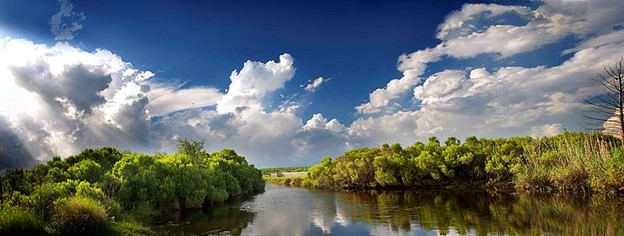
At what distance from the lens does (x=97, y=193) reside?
36.7 metres

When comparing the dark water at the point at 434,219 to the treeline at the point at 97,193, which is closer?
the treeline at the point at 97,193

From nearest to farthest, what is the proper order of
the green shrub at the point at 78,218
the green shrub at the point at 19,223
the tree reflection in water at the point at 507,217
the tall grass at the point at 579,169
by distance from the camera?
the green shrub at the point at 19,223, the green shrub at the point at 78,218, the tree reflection in water at the point at 507,217, the tall grass at the point at 579,169

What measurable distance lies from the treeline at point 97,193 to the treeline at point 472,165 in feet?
91.2

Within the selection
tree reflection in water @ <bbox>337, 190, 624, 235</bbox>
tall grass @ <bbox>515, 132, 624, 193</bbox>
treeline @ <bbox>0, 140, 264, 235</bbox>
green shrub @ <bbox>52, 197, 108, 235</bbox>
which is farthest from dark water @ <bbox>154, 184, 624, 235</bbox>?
green shrub @ <bbox>52, 197, 108, 235</bbox>

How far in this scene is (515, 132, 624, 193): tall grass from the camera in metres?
40.2

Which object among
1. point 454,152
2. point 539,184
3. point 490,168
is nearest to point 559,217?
point 539,184

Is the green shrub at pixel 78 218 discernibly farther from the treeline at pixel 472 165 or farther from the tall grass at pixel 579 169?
the treeline at pixel 472 165

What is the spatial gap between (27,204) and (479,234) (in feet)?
98.8

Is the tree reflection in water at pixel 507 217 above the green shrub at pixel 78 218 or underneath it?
underneath

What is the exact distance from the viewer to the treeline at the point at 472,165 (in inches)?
2061

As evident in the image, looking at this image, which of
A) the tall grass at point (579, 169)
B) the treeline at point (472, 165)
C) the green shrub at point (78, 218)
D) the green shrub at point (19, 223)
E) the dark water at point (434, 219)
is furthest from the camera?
the treeline at point (472, 165)

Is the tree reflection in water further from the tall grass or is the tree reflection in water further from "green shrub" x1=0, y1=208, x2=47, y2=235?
"green shrub" x1=0, y1=208, x2=47, y2=235

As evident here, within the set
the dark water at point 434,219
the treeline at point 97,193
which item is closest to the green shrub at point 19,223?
the treeline at point 97,193

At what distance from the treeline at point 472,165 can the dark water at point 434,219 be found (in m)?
4.51
